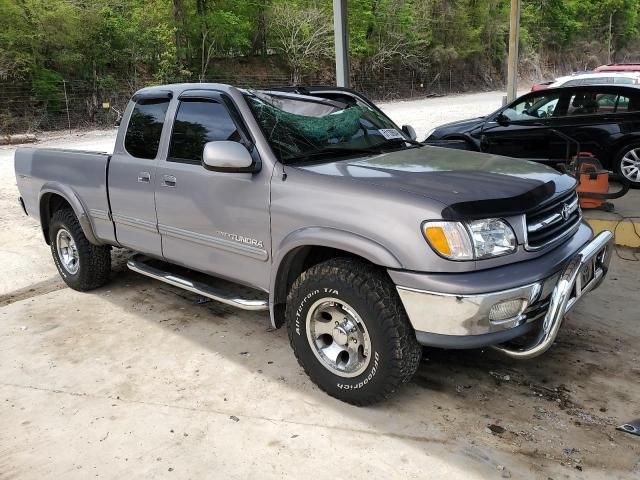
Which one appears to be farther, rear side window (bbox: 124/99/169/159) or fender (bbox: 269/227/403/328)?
rear side window (bbox: 124/99/169/159)

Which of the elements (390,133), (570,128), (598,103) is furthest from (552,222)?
(598,103)

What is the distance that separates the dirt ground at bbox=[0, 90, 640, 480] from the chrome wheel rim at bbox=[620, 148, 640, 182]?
407cm

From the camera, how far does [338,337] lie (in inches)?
127

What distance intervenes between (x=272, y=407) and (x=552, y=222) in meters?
1.92

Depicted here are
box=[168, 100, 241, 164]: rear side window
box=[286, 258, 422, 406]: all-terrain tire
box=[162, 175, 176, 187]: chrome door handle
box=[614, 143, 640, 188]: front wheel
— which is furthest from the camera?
box=[614, 143, 640, 188]: front wheel

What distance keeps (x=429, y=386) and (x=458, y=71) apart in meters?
49.6

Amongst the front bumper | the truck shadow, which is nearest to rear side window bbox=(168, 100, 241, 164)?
the truck shadow

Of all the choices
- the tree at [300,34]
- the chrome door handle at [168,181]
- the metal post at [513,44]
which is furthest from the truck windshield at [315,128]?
the tree at [300,34]

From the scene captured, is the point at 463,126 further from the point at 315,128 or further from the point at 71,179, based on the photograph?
the point at 71,179

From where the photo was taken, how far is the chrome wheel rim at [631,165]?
812 cm

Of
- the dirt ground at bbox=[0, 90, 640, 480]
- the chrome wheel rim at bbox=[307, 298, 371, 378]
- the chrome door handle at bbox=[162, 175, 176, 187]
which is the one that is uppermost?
the chrome door handle at bbox=[162, 175, 176, 187]

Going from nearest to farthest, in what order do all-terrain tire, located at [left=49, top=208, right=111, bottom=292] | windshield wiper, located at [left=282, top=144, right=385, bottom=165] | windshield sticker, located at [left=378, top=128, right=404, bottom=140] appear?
1. windshield wiper, located at [left=282, top=144, right=385, bottom=165]
2. windshield sticker, located at [left=378, top=128, right=404, bottom=140]
3. all-terrain tire, located at [left=49, top=208, right=111, bottom=292]

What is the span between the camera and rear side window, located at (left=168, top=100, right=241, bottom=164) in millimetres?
3826

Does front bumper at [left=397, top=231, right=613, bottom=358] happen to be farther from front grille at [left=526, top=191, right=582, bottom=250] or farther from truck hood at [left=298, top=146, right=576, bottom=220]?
truck hood at [left=298, top=146, right=576, bottom=220]
